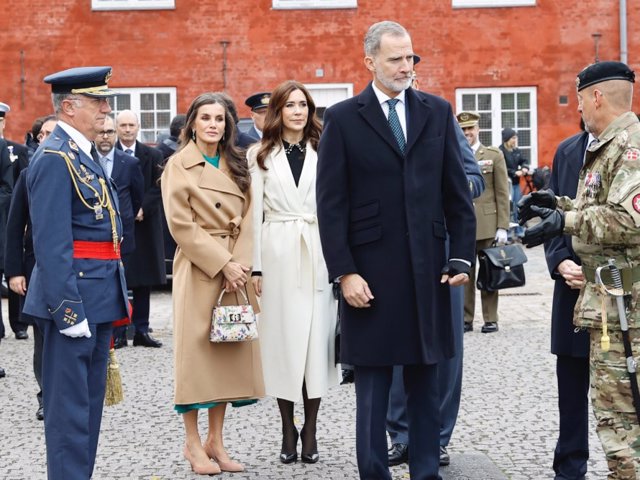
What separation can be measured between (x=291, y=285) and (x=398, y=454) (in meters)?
1.17

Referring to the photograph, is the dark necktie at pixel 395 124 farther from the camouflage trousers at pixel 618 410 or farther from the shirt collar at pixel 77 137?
the shirt collar at pixel 77 137

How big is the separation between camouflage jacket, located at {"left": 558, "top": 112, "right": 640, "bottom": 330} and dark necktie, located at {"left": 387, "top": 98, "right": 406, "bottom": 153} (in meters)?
0.82

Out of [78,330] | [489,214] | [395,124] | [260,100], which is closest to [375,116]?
[395,124]

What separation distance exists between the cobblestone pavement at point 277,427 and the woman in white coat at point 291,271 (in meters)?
0.41

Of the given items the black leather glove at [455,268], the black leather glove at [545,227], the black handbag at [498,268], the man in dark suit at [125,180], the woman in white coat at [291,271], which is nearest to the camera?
the black leather glove at [545,227]

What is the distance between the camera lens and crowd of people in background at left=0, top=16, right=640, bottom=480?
5332 mm

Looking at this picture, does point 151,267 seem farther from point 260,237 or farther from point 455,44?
point 455,44

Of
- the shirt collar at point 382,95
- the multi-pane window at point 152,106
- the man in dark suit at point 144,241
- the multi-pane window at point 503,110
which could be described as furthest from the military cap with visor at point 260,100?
the multi-pane window at point 503,110

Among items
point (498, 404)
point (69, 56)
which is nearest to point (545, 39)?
point (69, 56)

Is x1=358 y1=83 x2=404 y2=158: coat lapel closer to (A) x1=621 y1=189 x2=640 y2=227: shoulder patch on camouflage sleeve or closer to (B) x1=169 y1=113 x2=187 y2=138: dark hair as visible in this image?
(A) x1=621 y1=189 x2=640 y2=227: shoulder patch on camouflage sleeve

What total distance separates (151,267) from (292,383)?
16.0 feet

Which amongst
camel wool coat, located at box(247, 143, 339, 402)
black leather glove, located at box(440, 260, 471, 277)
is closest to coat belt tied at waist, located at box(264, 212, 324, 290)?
camel wool coat, located at box(247, 143, 339, 402)

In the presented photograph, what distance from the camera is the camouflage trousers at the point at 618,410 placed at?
17.2ft

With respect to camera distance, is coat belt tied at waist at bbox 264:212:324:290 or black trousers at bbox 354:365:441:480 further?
coat belt tied at waist at bbox 264:212:324:290
